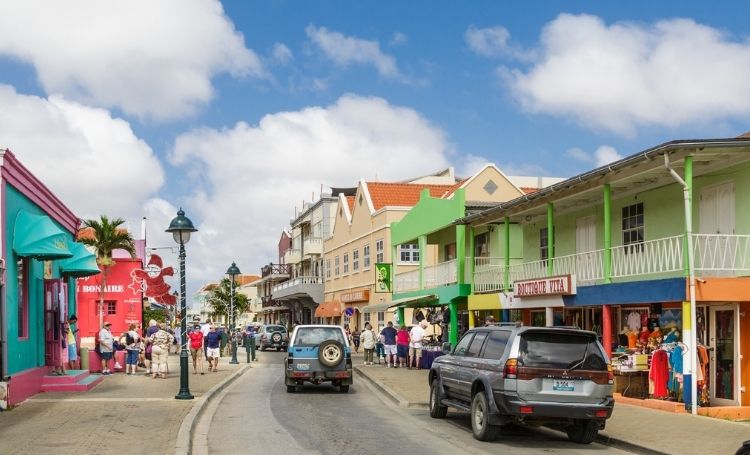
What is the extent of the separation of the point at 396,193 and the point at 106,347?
29.4 metres

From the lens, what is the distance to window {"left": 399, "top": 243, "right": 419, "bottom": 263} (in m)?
48.4

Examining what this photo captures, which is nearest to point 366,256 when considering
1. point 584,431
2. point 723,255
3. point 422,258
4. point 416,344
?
point 422,258

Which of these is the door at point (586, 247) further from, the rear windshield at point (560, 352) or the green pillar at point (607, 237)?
the rear windshield at point (560, 352)

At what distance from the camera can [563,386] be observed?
12695 millimetres

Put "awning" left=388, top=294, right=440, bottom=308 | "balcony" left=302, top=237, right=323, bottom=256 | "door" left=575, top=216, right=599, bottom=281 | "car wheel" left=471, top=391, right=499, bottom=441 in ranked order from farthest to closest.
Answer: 1. "balcony" left=302, top=237, right=323, bottom=256
2. "awning" left=388, top=294, right=440, bottom=308
3. "door" left=575, top=216, right=599, bottom=281
4. "car wheel" left=471, top=391, right=499, bottom=441

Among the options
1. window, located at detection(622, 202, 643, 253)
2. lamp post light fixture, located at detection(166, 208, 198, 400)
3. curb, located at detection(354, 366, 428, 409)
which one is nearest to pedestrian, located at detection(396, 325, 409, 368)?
curb, located at detection(354, 366, 428, 409)

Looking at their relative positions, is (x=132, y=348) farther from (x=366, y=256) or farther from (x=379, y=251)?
(x=366, y=256)

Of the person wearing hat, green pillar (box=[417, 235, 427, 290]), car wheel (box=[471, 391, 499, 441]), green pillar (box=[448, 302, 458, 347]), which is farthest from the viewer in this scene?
green pillar (box=[417, 235, 427, 290])

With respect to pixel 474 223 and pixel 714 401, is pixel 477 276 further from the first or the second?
pixel 714 401

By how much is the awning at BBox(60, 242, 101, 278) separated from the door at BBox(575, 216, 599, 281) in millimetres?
12856

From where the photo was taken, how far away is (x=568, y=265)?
24062 mm

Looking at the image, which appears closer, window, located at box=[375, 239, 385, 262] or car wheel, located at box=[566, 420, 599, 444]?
car wheel, located at box=[566, 420, 599, 444]

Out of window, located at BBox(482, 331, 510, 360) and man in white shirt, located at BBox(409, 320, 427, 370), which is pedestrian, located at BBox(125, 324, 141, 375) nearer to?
man in white shirt, located at BBox(409, 320, 427, 370)

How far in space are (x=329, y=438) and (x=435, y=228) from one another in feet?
67.9
